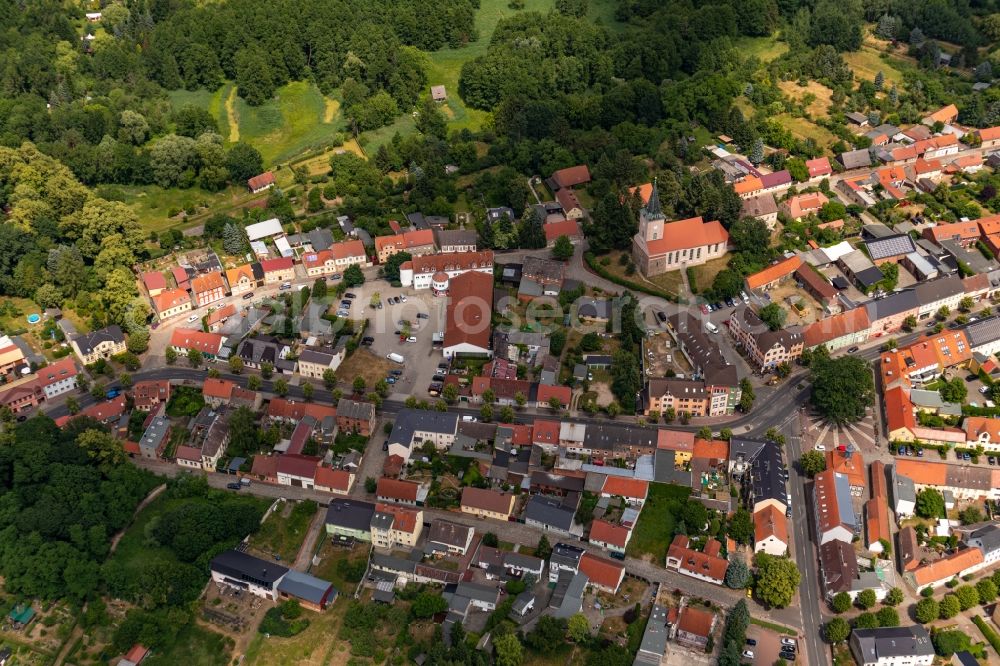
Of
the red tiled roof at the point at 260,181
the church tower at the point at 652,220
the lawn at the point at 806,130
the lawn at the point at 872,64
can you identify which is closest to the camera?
the church tower at the point at 652,220

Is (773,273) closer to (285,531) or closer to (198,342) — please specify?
(285,531)

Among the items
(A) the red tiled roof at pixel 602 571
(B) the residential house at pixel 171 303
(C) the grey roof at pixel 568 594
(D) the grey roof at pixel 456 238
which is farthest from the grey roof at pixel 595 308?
(B) the residential house at pixel 171 303

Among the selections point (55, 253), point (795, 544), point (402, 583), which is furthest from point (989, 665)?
point (55, 253)

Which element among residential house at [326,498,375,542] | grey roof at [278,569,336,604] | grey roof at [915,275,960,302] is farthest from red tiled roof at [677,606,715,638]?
grey roof at [915,275,960,302]

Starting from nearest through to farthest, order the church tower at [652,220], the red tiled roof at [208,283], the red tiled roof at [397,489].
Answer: the red tiled roof at [397,489] → the church tower at [652,220] → the red tiled roof at [208,283]

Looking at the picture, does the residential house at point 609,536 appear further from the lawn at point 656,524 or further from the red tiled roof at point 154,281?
the red tiled roof at point 154,281

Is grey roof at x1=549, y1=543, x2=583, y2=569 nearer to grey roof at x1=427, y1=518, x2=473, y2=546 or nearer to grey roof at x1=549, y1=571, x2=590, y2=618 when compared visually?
grey roof at x1=549, y1=571, x2=590, y2=618
